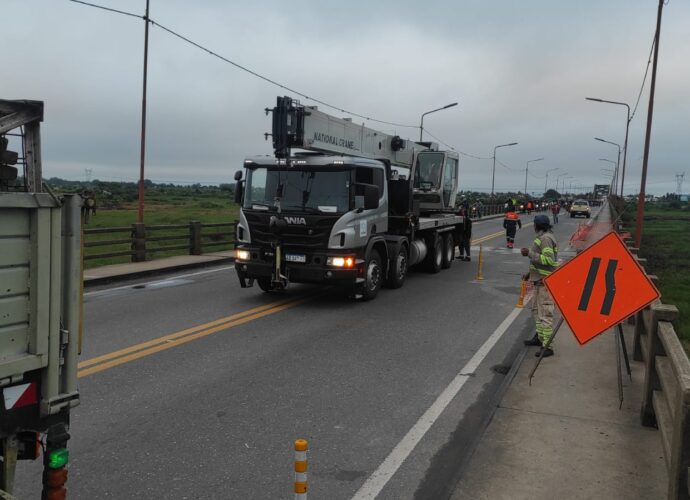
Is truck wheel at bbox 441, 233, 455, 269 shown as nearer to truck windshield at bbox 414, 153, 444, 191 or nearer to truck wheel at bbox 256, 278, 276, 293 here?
truck windshield at bbox 414, 153, 444, 191

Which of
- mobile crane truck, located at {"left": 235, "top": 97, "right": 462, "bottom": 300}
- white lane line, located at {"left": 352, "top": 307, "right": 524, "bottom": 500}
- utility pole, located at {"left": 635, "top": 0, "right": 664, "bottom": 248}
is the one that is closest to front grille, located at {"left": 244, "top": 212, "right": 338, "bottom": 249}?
mobile crane truck, located at {"left": 235, "top": 97, "right": 462, "bottom": 300}

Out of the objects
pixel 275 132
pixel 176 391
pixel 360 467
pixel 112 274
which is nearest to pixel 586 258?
pixel 360 467

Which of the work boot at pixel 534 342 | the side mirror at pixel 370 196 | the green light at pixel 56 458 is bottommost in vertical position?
the work boot at pixel 534 342

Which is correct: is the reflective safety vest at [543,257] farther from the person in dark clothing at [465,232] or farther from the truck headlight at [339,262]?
the person in dark clothing at [465,232]

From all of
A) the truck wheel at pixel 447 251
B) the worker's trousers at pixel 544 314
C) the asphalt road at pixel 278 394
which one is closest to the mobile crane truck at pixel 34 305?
the asphalt road at pixel 278 394

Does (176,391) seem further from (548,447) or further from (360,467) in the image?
(548,447)

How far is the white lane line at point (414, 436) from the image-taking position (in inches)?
159

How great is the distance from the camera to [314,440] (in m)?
4.79

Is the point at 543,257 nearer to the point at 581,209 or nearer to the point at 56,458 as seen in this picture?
the point at 56,458

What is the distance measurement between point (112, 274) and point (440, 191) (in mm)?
9139

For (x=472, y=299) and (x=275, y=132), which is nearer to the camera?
(x=275, y=132)

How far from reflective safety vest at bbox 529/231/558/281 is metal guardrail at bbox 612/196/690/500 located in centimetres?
126

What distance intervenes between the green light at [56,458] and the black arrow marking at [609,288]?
16.6 feet

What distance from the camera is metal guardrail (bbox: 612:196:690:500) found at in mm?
3371
